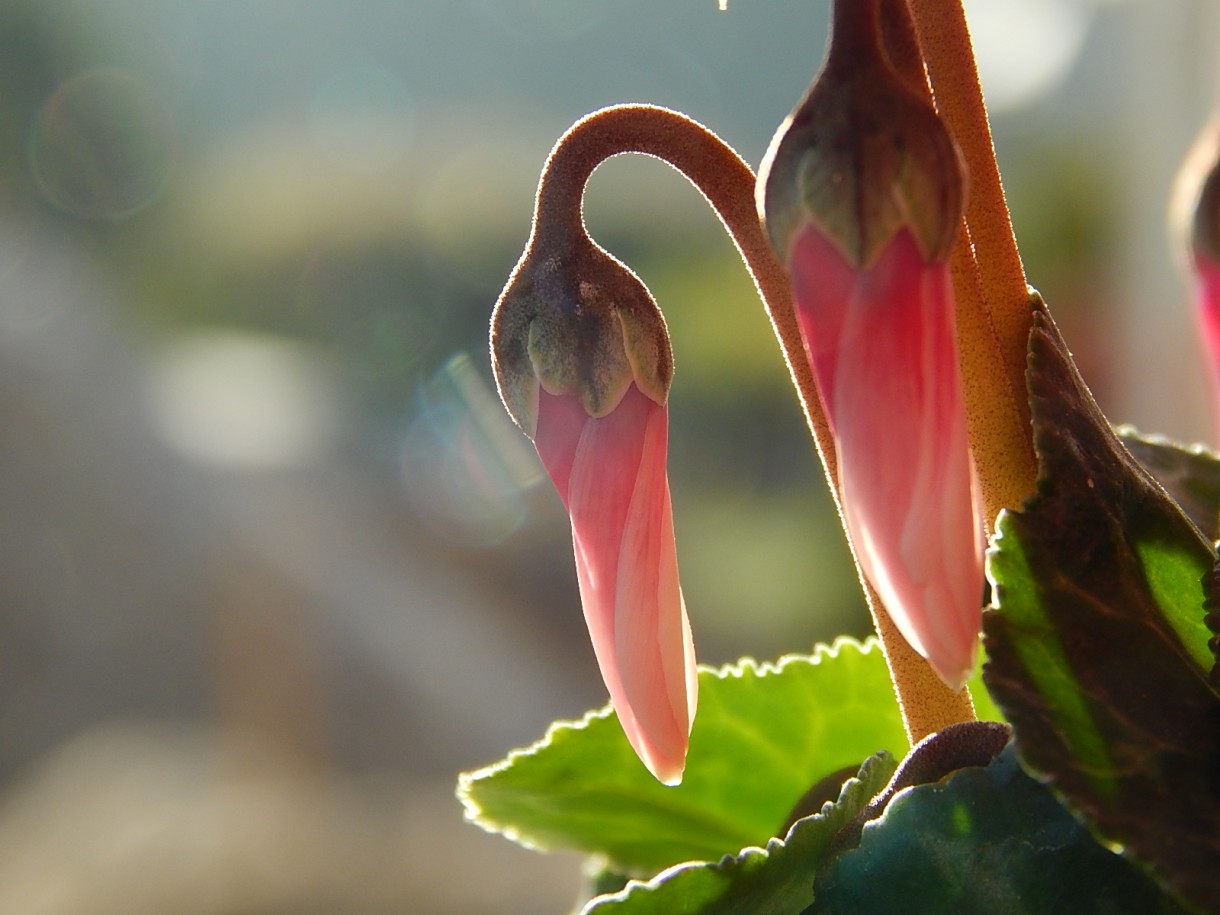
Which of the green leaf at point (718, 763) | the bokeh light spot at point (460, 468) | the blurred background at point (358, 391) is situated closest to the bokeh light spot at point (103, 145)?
the blurred background at point (358, 391)

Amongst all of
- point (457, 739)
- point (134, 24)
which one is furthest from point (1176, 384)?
point (134, 24)

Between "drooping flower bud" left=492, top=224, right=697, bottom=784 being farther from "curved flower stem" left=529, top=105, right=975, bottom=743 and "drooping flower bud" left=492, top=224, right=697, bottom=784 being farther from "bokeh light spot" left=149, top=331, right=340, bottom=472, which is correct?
"bokeh light spot" left=149, top=331, right=340, bottom=472

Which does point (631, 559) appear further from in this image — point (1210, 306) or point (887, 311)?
point (1210, 306)

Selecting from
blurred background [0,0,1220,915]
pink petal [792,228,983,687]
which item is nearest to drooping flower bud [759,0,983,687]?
pink petal [792,228,983,687]

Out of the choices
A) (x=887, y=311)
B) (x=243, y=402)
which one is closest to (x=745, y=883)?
(x=887, y=311)

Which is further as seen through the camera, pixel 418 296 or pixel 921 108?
pixel 418 296

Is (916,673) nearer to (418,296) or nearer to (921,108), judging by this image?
(921,108)
